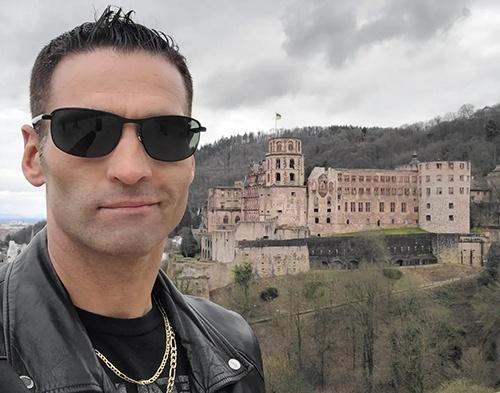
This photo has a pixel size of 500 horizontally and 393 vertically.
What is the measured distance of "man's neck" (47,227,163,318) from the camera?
186 cm

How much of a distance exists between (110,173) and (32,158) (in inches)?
14.3

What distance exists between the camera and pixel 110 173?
178 cm

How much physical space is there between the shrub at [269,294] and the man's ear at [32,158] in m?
31.1

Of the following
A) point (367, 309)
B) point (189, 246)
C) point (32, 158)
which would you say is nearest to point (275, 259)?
point (367, 309)

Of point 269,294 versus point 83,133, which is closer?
point 83,133

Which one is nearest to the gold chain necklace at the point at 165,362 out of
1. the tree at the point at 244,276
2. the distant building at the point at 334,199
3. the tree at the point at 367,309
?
the tree at the point at 367,309

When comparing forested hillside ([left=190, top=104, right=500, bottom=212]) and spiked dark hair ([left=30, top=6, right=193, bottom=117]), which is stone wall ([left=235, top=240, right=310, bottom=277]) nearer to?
forested hillside ([left=190, top=104, right=500, bottom=212])

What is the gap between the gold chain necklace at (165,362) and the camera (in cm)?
186

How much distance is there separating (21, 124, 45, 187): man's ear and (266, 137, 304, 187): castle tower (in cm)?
4094

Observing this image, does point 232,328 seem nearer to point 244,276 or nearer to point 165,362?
point 165,362

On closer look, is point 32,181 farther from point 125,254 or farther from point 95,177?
point 125,254

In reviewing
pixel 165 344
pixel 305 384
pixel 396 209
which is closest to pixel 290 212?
pixel 396 209

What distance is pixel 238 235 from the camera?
3725cm

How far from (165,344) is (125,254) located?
475 millimetres
